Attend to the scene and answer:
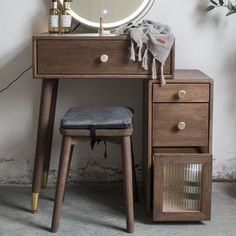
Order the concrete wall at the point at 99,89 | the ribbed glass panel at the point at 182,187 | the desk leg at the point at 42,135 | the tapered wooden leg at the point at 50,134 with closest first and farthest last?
1. the ribbed glass panel at the point at 182,187
2. the desk leg at the point at 42,135
3. the tapered wooden leg at the point at 50,134
4. the concrete wall at the point at 99,89

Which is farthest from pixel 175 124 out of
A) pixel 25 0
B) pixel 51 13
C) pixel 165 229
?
pixel 25 0

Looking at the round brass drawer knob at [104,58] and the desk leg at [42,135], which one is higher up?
the round brass drawer knob at [104,58]

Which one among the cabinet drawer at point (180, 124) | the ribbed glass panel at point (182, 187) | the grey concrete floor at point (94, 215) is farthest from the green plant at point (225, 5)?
the grey concrete floor at point (94, 215)

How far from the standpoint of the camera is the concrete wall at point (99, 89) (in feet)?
8.50

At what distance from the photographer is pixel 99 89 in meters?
2.67

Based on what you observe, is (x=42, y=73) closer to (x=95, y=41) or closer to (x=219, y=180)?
(x=95, y=41)

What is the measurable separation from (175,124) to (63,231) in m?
0.65

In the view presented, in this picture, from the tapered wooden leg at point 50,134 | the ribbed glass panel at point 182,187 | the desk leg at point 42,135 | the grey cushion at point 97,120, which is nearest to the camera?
the grey cushion at point 97,120

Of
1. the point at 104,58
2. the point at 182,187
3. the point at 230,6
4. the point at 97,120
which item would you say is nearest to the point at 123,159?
the point at 97,120

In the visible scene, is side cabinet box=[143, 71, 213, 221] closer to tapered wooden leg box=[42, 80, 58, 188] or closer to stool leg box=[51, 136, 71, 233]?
stool leg box=[51, 136, 71, 233]

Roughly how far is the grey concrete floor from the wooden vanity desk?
7cm

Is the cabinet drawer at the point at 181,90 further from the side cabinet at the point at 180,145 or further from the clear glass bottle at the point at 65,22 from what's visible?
the clear glass bottle at the point at 65,22

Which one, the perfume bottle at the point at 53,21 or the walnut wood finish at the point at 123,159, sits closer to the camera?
the walnut wood finish at the point at 123,159

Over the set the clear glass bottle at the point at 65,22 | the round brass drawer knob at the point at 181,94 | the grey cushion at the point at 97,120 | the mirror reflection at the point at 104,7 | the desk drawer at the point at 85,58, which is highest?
the mirror reflection at the point at 104,7
